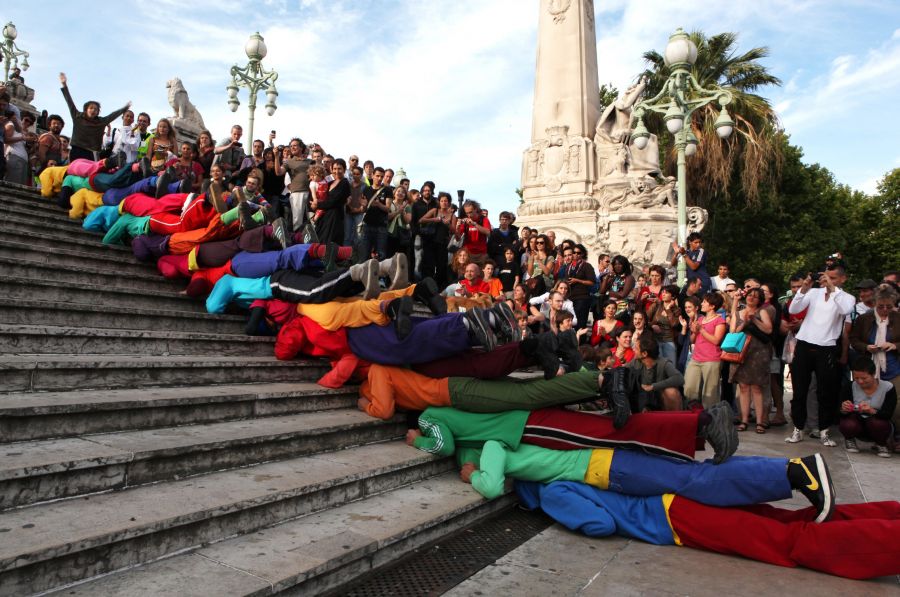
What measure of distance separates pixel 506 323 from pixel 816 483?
2.20 metres

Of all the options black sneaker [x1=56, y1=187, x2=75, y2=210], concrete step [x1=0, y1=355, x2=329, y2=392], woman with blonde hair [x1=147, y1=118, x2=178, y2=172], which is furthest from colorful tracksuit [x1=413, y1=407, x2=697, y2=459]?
black sneaker [x1=56, y1=187, x2=75, y2=210]

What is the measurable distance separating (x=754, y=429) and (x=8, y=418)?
25.1 feet

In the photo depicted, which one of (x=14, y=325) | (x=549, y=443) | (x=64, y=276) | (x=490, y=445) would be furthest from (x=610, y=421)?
(x=64, y=276)

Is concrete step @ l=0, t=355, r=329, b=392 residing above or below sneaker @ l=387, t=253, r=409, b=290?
below

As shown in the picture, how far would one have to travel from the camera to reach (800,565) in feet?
11.1

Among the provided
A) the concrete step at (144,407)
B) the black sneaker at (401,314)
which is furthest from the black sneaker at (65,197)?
the black sneaker at (401,314)

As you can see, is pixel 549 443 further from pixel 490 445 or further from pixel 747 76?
pixel 747 76

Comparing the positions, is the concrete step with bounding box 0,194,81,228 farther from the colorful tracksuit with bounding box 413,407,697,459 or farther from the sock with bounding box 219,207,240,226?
the colorful tracksuit with bounding box 413,407,697,459

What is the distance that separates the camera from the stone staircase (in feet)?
8.37

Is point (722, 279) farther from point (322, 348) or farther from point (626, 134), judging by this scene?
point (322, 348)

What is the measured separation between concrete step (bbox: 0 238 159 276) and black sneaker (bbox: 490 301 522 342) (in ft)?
14.6

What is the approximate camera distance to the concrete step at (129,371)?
384cm

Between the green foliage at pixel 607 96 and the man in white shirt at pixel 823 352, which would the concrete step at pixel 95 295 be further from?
the green foliage at pixel 607 96

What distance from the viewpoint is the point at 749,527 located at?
345cm
